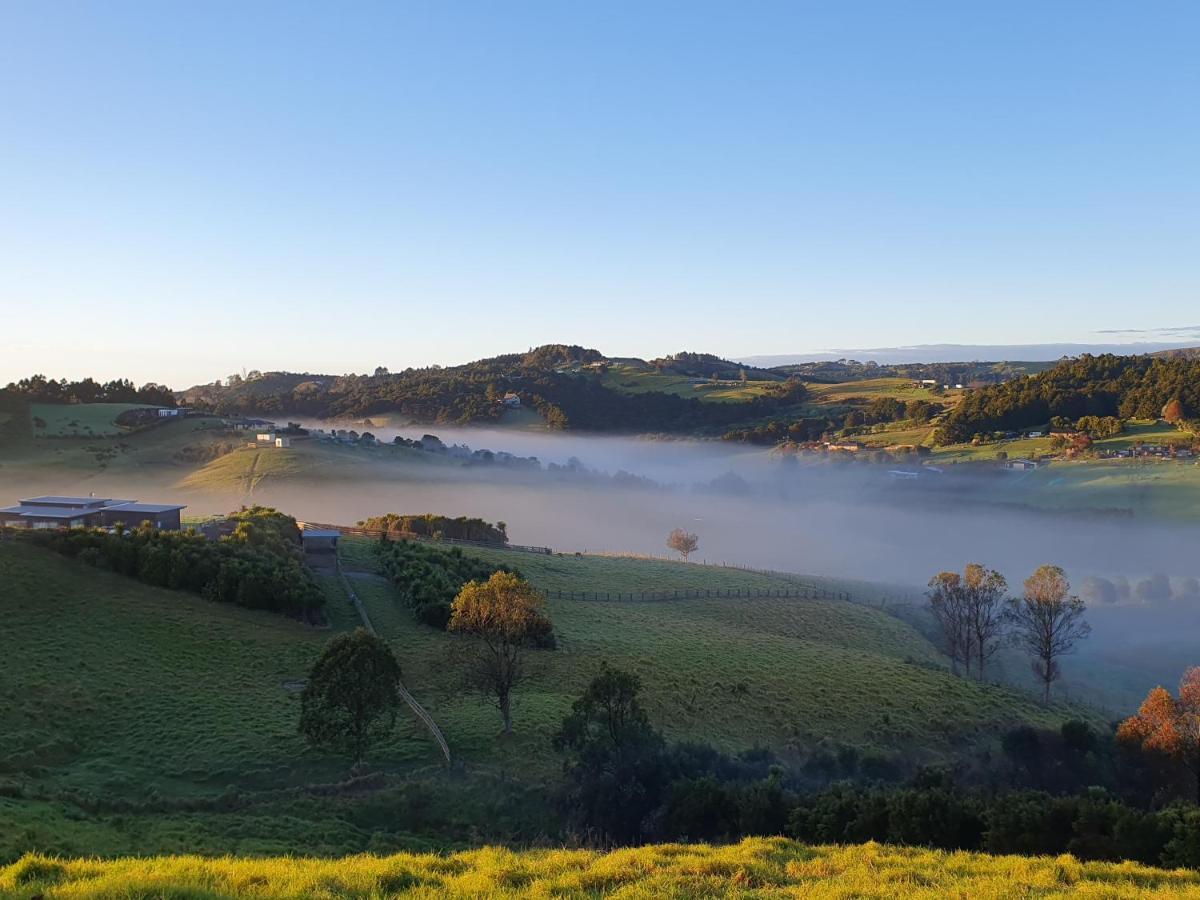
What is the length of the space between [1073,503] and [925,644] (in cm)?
5856

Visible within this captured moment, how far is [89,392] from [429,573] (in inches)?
4849

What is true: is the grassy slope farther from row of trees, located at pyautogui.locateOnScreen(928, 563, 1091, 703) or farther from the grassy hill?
row of trees, located at pyautogui.locateOnScreen(928, 563, 1091, 703)

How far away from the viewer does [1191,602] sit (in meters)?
67.2

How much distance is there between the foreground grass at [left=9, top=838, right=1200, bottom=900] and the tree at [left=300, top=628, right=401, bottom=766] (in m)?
10.2

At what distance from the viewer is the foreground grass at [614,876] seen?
1002cm

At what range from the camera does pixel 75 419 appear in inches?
4601

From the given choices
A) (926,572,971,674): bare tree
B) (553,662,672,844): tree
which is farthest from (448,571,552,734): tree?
(926,572,971,674): bare tree

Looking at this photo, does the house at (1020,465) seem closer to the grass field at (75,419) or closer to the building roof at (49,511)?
the building roof at (49,511)

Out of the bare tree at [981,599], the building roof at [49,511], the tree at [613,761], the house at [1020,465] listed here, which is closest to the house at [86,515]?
the building roof at [49,511]

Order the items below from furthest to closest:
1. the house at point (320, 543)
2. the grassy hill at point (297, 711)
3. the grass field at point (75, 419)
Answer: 1. the grass field at point (75, 419)
2. the house at point (320, 543)
3. the grassy hill at point (297, 711)

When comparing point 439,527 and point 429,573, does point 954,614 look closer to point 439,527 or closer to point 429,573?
point 429,573

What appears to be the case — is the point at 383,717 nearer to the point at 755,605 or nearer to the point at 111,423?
the point at 755,605

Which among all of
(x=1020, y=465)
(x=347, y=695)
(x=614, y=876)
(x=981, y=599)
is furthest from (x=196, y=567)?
(x=1020, y=465)

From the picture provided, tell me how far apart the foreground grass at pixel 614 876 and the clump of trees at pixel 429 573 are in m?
27.5
